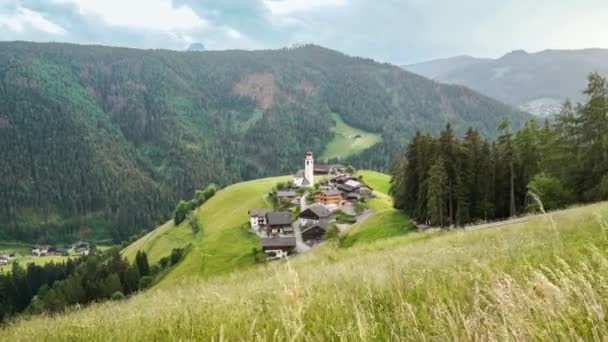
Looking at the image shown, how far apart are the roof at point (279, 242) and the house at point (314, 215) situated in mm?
13295

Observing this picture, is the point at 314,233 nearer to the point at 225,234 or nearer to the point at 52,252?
the point at 225,234

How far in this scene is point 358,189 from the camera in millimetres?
103688

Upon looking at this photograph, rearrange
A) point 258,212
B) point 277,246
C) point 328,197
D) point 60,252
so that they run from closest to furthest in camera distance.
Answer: point 277,246
point 258,212
point 328,197
point 60,252

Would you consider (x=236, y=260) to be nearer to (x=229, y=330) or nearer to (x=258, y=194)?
(x=258, y=194)

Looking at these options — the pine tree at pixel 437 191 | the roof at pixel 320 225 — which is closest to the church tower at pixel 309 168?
the roof at pixel 320 225

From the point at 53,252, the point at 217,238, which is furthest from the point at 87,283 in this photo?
the point at 53,252

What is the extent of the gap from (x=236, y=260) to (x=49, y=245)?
159227mm

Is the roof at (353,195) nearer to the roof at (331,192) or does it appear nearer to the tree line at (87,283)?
the roof at (331,192)

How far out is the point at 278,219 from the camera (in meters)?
81.8

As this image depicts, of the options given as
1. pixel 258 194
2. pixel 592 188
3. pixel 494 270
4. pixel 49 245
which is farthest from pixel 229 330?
pixel 49 245

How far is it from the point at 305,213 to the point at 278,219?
22.1 ft

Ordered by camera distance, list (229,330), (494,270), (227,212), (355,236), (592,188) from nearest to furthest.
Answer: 1. (229,330)
2. (494,270)
3. (592,188)
4. (355,236)
5. (227,212)

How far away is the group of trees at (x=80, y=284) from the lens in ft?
213

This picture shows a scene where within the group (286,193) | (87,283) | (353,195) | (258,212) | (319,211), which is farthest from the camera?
(286,193)
